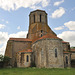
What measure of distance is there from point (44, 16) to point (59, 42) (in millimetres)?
15131

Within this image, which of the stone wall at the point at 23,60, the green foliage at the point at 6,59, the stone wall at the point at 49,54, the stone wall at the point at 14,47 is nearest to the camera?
the stone wall at the point at 49,54

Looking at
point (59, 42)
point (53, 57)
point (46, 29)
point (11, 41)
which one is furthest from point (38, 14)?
point (53, 57)

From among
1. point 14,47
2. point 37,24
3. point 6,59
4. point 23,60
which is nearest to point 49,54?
point 23,60

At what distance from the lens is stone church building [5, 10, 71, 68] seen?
77.8ft

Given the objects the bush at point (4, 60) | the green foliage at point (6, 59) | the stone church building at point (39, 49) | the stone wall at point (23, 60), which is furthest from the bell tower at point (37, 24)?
the bush at point (4, 60)

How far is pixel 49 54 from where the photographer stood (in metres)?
23.5

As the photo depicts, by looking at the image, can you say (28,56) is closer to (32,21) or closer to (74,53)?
(32,21)

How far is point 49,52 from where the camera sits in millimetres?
23672

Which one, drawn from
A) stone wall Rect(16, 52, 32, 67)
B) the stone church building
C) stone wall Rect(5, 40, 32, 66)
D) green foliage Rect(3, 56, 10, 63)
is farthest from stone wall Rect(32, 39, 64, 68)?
green foliage Rect(3, 56, 10, 63)

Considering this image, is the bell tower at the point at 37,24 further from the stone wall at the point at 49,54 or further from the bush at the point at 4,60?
the bush at the point at 4,60

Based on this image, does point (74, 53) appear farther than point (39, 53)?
Yes

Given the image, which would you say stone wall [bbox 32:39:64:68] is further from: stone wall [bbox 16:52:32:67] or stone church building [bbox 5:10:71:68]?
stone wall [bbox 16:52:32:67]

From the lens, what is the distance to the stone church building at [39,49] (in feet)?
77.8

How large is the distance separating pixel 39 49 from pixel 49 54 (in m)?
3.06
